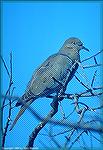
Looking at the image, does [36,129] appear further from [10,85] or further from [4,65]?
[4,65]

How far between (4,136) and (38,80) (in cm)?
205

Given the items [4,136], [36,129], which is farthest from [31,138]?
[4,136]

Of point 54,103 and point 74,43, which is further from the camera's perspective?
point 74,43

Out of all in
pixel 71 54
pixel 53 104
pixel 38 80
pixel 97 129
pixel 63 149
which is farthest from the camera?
pixel 71 54

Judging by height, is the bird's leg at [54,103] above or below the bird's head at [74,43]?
above

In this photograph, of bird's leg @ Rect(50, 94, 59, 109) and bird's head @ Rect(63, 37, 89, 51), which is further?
bird's head @ Rect(63, 37, 89, 51)

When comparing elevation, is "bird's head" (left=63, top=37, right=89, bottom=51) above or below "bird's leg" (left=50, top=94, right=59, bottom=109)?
below

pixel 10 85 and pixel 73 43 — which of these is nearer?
pixel 10 85

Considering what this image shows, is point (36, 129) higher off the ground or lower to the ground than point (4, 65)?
lower

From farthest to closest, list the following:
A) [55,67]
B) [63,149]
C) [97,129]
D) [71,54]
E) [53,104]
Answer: [71,54]
[55,67]
[53,104]
[63,149]
[97,129]

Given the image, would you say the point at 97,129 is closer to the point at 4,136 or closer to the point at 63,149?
the point at 63,149

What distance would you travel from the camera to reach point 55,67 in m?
4.19

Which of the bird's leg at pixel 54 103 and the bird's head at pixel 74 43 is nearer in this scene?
the bird's leg at pixel 54 103

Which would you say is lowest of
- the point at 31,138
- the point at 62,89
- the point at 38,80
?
the point at 38,80
